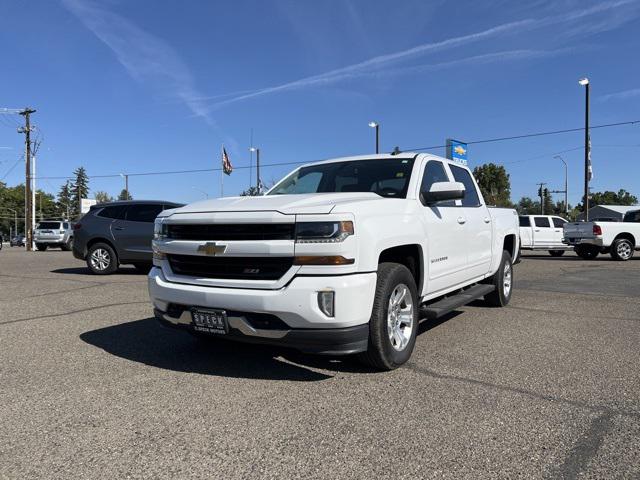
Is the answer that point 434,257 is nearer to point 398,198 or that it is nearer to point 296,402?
point 398,198

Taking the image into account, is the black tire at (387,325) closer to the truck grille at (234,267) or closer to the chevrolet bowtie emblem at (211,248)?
the truck grille at (234,267)

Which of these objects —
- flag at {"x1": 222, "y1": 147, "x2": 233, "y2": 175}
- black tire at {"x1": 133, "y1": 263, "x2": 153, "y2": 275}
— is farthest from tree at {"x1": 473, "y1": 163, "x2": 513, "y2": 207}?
black tire at {"x1": 133, "y1": 263, "x2": 153, "y2": 275}

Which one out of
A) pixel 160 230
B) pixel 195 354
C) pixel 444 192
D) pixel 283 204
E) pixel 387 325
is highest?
pixel 444 192

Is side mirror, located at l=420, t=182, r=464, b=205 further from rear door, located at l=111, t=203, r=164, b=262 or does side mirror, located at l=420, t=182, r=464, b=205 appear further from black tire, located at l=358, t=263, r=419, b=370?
rear door, located at l=111, t=203, r=164, b=262

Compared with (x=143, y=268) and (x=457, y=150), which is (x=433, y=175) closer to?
(x=143, y=268)

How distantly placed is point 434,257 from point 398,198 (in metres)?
0.72

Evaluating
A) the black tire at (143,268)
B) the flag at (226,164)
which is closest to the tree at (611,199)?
the flag at (226,164)

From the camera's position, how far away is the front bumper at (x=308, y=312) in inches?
140

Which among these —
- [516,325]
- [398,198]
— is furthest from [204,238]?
[516,325]

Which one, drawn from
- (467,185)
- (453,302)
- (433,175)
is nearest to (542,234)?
(467,185)

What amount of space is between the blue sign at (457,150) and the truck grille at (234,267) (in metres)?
26.4

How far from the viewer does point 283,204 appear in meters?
3.92

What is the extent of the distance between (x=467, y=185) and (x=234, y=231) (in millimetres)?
3721

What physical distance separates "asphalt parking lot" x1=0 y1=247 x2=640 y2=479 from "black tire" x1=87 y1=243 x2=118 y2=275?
5.71 m
